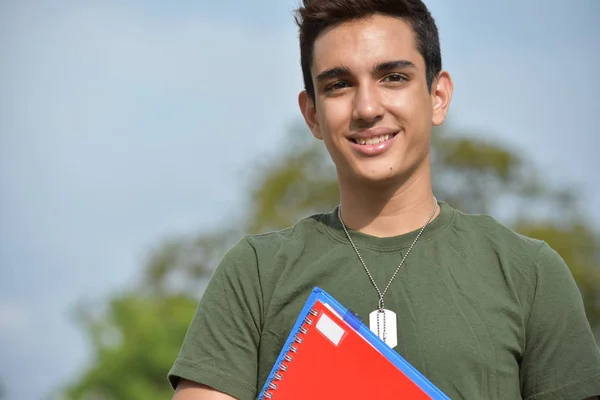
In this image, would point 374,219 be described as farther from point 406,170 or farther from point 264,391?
point 264,391

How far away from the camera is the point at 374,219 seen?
316cm

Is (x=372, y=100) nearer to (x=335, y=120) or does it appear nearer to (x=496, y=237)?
(x=335, y=120)

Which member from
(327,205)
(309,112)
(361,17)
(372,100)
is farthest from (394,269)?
(327,205)

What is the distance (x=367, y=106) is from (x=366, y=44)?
206 mm

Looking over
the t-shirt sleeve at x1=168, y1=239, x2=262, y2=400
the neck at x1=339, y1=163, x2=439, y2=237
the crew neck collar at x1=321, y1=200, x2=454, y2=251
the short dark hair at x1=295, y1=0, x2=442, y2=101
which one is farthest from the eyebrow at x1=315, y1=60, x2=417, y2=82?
the t-shirt sleeve at x1=168, y1=239, x2=262, y2=400

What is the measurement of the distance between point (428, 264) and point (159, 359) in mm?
22068

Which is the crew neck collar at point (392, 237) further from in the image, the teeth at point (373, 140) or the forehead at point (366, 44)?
the forehead at point (366, 44)

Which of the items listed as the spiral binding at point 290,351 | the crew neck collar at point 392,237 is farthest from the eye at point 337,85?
the spiral binding at point 290,351

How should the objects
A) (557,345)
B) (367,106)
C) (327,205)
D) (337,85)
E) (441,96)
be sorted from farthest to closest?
(327,205) → (441,96) → (337,85) → (367,106) → (557,345)

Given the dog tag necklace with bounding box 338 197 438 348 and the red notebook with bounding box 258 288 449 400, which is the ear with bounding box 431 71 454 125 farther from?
the red notebook with bounding box 258 288 449 400

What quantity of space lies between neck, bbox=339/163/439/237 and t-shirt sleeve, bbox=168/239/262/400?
0.36 meters

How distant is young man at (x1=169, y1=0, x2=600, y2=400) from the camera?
2.88 m

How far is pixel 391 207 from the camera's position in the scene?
3.15 meters

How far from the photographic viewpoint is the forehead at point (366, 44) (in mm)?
3049
